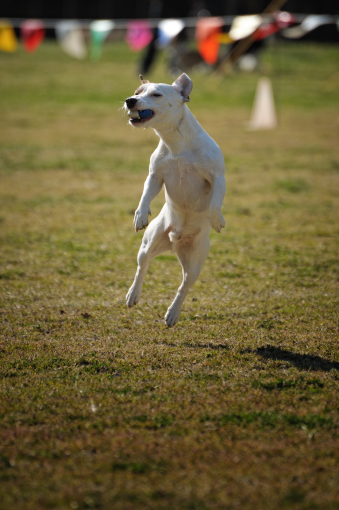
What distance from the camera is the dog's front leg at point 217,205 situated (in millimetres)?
4148

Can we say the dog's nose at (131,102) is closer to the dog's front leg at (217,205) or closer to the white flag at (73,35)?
the dog's front leg at (217,205)

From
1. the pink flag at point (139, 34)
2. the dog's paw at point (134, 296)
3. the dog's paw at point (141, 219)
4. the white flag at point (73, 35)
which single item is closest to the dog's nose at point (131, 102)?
the dog's paw at point (141, 219)

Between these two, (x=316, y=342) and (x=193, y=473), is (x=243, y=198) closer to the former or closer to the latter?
(x=316, y=342)

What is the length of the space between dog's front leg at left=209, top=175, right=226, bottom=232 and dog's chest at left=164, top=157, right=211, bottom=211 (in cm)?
16

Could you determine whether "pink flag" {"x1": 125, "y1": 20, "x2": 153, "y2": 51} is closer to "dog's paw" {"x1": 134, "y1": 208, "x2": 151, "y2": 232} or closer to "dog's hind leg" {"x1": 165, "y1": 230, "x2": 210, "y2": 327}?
"dog's hind leg" {"x1": 165, "y1": 230, "x2": 210, "y2": 327}

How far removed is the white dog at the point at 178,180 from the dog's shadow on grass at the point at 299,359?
0.74 m

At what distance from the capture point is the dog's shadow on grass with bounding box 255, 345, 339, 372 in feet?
13.4

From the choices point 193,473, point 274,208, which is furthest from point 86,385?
point 274,208

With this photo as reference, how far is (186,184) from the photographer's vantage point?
440cm

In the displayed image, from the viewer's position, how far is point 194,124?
439 cm

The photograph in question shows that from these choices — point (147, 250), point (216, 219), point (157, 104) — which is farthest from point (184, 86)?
point (147, 250)

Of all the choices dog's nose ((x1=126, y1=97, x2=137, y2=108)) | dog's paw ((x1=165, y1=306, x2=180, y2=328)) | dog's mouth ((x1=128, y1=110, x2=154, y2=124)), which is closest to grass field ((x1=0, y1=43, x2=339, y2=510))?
dog's paw ((x1=165, y1=306, x2=180, y2=328))

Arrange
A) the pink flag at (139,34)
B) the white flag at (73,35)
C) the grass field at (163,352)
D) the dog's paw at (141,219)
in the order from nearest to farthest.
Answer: the grass field at (163,352)
the dog's paw at (141,219)
the pink flag at (139,34)
the white flag at (73,35)

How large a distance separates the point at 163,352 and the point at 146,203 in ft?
3.60
